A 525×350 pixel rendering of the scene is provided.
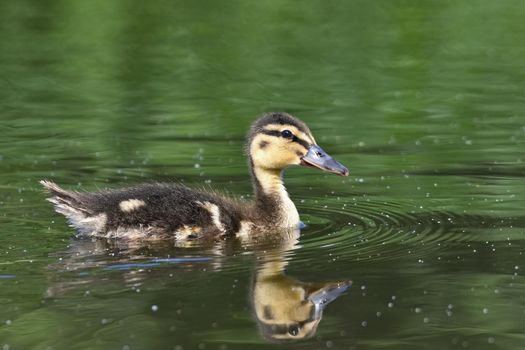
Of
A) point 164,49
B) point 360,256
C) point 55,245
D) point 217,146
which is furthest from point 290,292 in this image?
point 164,49

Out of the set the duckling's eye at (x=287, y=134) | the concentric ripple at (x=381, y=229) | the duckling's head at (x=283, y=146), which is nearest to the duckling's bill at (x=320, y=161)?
the duckling's head at (x=283, y=146)

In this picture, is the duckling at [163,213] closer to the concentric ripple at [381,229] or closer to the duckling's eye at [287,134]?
the concentric ripple at [381,229]

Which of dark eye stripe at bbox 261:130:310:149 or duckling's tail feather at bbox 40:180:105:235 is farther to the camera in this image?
dark eye stripe at bbox 261:130:310:149

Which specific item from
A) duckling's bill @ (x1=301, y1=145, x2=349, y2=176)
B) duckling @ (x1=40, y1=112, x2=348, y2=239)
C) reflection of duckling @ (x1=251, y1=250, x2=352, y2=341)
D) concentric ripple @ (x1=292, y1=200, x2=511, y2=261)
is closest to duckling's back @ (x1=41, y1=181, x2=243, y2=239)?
duckling @ (x1=40, y1=112, x2=348, y2=239)

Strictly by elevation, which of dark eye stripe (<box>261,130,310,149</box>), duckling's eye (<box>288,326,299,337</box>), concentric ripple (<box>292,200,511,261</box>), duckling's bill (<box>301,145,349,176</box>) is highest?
dark eye stripe (<box>261,130,310,149</box>)

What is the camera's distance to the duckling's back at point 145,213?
9312 millimetres

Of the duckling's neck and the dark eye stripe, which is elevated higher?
the dark eye stripe

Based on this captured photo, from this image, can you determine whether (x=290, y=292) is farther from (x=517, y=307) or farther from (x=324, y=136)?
(x=324, y=136)

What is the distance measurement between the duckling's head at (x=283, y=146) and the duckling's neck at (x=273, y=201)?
2.5 inches

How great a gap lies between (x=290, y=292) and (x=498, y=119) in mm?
6748

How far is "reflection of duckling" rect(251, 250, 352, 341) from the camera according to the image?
7.05m

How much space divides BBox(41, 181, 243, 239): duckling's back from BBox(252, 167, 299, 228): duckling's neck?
426mm

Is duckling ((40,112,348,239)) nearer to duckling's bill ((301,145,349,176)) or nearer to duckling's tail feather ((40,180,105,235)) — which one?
duckling's tail feather ((40,180,105,235))

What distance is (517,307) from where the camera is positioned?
7.44 meters
